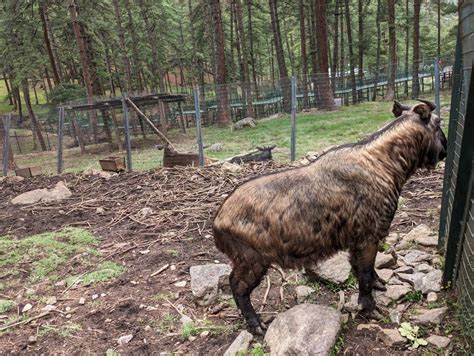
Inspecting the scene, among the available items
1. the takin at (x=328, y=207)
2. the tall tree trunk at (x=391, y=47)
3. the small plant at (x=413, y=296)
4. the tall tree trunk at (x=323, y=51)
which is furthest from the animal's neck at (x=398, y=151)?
the tall tree trunk at (x=391, y=47)

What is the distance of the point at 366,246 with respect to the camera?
2906 mm

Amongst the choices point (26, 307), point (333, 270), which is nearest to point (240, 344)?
point (333, 270)

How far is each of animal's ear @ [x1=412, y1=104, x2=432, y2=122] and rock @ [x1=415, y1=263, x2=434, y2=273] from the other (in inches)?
52.7

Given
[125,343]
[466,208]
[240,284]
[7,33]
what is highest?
[7,33]

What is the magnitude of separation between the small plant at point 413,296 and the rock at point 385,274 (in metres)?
0.24

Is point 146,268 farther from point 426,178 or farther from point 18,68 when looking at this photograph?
point 18,68

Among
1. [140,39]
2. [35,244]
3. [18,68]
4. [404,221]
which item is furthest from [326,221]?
[140,39]

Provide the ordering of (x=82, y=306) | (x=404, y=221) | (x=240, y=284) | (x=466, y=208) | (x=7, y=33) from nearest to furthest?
(x=466, y=208) → (x=240, y=284) → (x=82, y=306) → (x=404, y=221) → (x=7, y=33)

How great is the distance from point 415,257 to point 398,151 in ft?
4.23

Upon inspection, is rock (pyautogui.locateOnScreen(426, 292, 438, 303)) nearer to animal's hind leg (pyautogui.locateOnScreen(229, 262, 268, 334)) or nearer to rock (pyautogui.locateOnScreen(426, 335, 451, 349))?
rock (pyautogui.locateOnScreen(426, 335, 451, 349))

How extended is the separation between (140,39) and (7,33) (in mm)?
10959

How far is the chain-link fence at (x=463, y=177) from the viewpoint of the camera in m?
2.54

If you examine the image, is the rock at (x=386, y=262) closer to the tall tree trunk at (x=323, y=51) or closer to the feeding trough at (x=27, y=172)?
the feeding trough at (x=27, y=172)

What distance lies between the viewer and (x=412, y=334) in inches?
108
